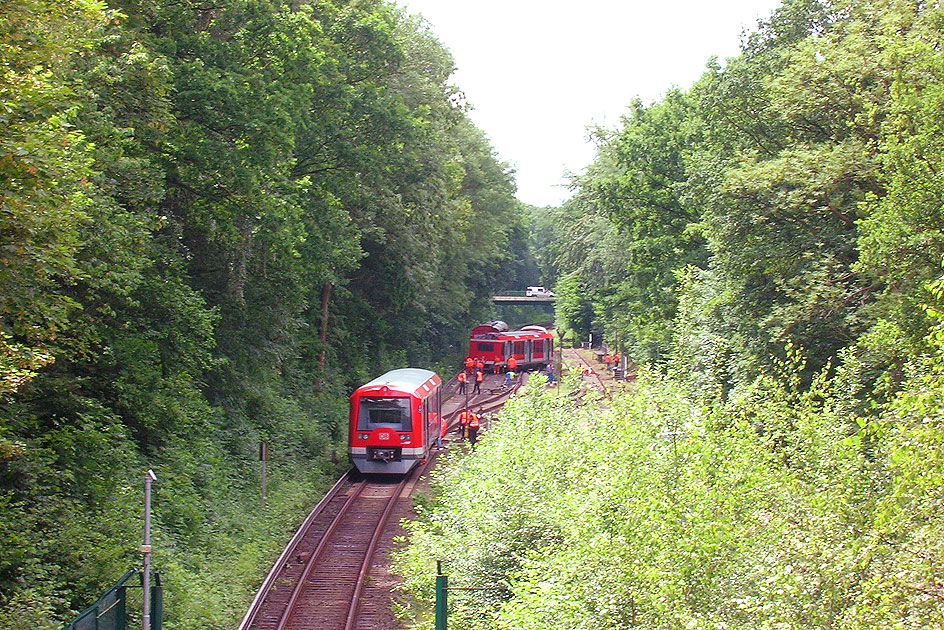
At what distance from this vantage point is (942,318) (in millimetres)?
9586

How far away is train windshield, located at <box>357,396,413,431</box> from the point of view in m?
25.0

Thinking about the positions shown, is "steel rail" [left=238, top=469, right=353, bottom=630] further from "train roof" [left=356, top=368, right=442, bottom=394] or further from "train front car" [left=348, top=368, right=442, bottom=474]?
"train roof" [left=356, top=368, right=442, bottom=394]

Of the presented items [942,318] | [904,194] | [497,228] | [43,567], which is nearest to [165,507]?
[43,567]

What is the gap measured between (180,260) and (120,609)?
8.11m

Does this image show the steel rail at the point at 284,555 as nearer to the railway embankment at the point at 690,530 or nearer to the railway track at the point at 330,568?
the railway track at the point at 330,568

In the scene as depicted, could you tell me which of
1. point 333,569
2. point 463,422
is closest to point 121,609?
point 333,569

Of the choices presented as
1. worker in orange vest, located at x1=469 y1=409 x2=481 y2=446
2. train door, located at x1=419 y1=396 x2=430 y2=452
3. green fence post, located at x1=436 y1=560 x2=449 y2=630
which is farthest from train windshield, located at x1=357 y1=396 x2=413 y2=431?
green fence post, located at x1=436 y1=560 x2=449 y2=630

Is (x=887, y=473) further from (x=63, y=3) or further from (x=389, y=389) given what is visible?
(x=389, y=389)

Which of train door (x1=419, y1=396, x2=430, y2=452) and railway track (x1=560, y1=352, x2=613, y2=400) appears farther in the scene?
railway track (x1=560, y1=352, x2=613, y2=400)

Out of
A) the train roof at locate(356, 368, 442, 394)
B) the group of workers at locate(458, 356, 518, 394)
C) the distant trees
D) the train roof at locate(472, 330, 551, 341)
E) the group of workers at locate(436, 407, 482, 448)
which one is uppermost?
the distant trees

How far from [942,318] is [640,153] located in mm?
28271

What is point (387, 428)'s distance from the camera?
2516cm

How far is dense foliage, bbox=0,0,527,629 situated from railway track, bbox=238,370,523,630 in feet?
1.80

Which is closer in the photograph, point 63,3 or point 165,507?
point 63,3
